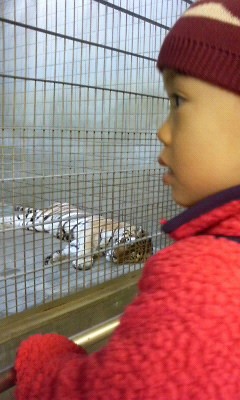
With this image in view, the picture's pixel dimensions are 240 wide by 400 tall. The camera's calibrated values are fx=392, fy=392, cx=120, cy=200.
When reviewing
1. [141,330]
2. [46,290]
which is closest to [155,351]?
[141,330]

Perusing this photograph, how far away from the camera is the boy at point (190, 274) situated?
0.34m

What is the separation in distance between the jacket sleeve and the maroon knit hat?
18 cm

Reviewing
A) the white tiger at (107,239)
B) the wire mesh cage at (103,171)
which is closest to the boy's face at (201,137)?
the wire mesh cage at (103,171)

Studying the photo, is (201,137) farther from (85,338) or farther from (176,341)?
(85,338)

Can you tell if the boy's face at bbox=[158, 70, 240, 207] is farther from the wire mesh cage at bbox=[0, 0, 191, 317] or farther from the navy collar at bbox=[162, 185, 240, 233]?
the wire mesh cage at bbox=[0, 0, 191, 317]

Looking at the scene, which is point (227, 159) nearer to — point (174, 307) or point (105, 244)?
point (174, 307)

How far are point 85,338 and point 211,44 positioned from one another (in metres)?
0.50

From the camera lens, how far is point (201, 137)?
1.44 ft

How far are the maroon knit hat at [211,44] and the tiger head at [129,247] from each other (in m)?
2.02

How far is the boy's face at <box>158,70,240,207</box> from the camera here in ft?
1.40

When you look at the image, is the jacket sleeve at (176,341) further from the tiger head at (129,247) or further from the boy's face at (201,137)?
the tiger head at (129,247)

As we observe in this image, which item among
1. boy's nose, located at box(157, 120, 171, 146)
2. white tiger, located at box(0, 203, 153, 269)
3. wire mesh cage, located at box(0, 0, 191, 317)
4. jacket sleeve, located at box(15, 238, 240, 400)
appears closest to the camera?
jacket sleeve, located at box(15, 238, 240, 400)

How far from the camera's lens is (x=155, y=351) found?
339mm

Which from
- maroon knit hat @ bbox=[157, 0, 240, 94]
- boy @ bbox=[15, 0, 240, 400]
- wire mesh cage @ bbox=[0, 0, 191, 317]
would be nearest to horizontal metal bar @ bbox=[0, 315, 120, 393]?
boy @ bbox=[15, 0, 240, 400]
